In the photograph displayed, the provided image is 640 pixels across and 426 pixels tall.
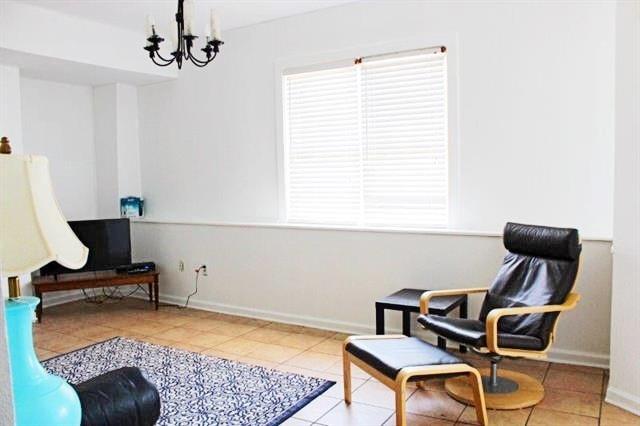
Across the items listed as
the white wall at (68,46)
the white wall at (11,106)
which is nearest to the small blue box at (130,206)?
the white wall at (11,106)

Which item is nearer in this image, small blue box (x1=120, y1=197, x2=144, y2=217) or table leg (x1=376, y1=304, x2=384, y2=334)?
table leg (x1=376, y1=304, x2=384, y2=334)

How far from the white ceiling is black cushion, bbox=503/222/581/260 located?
2.36m

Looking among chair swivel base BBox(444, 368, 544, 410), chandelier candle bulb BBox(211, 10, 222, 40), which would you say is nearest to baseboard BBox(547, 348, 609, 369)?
chair swivel base BBox(444, 368, 544, 410)

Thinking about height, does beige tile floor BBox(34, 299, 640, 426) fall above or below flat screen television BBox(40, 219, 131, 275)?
below

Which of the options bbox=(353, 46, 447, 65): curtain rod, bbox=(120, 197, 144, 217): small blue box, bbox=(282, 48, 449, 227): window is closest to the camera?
bbox=(353, 46, 447, 65): curtain rod

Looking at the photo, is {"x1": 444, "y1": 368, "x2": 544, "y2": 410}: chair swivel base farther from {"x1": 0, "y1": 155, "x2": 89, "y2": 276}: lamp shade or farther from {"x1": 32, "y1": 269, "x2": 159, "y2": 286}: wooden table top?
{"x1": 32, "y1": 269, "x2": 159, "y2": 286}: wooden table top

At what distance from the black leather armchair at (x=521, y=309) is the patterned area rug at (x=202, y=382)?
37.1 inches

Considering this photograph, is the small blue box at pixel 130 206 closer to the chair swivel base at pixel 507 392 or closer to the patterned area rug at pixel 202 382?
the patterned area rug at pixel 202 382

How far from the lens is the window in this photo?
4.23m

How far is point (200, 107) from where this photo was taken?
5500mm

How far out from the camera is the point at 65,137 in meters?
5.82

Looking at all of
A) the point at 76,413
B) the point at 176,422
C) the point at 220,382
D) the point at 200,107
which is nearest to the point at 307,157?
the point at 200,107

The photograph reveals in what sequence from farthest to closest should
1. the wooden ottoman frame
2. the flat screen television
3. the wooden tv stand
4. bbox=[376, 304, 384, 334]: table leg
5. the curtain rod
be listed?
the flat screen television, the wooden tv stand, the curtain rod, bbox=[376, 304, 384, 334]: table leg, the wooden ottoman frame

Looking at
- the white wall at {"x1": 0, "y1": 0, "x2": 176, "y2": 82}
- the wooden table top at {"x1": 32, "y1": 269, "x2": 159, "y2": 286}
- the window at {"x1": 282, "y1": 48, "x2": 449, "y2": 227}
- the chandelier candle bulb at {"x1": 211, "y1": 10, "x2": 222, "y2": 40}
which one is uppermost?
the white wall at {"x1": 0, "y1": 0, "x2": 176, "y2": 82}
